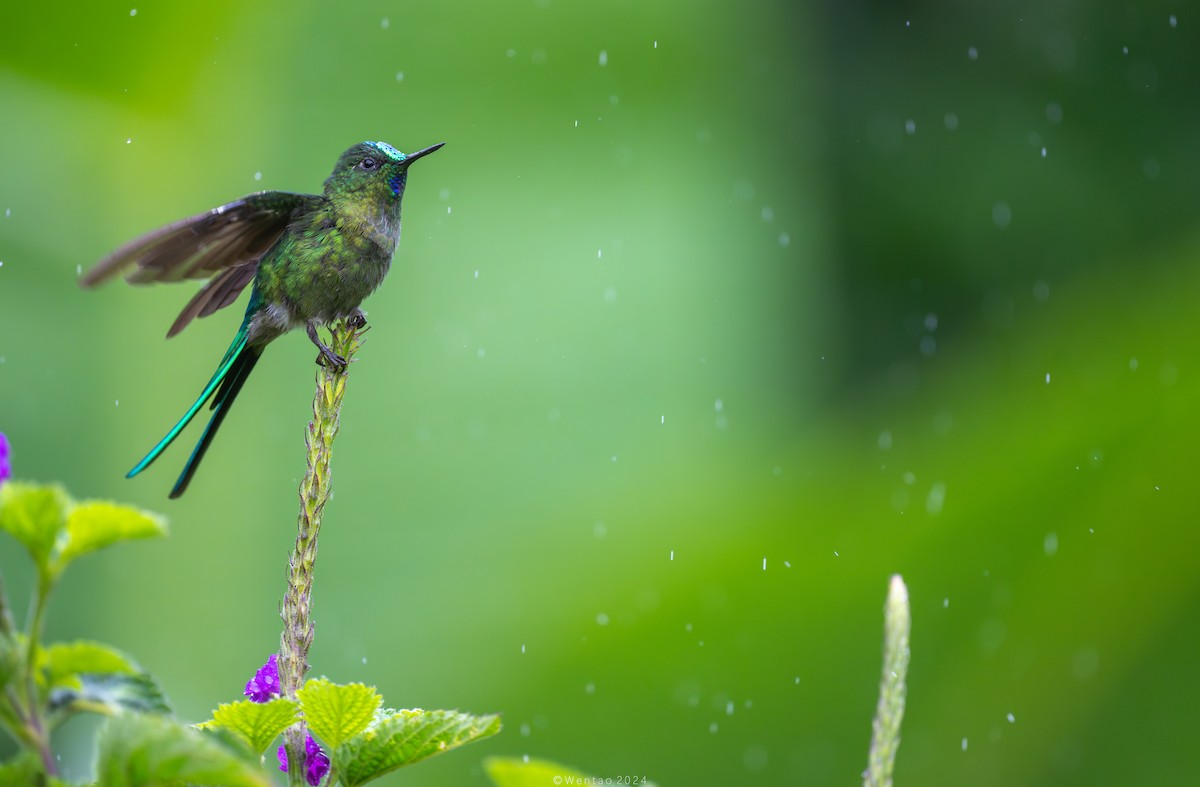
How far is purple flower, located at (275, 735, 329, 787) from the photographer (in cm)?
61

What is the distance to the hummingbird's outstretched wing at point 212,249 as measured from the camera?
114 centimetres

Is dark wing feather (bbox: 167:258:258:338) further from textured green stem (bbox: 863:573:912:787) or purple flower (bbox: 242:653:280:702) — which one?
textured green stem (bbox: 863:573:912:787)

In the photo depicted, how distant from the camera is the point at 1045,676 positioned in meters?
2.00

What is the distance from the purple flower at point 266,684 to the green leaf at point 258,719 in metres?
0.09

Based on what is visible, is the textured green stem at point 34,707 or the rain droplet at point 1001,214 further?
the rain droplet at point 1001,214

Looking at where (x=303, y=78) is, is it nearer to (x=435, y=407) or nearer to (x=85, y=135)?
(x=85, y=135)

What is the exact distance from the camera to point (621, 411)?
3.17 metres

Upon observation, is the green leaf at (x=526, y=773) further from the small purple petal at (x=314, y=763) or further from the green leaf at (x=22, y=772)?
the small purple petal at (x=314, y=763)

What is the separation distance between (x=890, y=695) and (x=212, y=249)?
1003 millimetres

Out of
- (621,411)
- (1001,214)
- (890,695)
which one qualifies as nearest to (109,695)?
(890,695)

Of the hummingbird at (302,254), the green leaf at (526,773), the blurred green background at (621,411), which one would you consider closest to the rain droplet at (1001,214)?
the blurred green background at (621,411)

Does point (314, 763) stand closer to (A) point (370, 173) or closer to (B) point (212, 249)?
(B) point (212, 249)

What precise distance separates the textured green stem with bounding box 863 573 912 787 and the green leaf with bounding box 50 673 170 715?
11.2 inches

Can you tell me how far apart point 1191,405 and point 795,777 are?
35.6 inches
